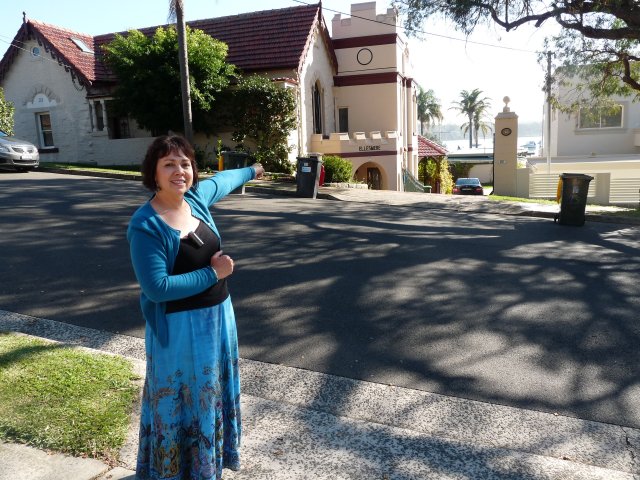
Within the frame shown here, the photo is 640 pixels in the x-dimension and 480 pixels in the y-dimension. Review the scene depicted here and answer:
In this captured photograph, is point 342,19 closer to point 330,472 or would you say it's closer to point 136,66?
point 136,66

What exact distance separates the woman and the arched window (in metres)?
21.6

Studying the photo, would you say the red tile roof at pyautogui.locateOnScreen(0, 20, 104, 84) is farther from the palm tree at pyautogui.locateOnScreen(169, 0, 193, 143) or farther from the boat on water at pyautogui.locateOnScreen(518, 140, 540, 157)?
the boat on water at pyautogui.locateOnScreen(518, 140, 540, 157)

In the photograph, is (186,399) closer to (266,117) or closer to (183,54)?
(183,54)

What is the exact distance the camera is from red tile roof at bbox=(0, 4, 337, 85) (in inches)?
835

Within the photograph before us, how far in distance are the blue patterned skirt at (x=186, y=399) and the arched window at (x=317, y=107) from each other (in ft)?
71.7

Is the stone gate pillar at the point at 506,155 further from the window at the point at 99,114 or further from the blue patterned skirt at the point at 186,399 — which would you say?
the blue patterned skirt at the point at 186,399

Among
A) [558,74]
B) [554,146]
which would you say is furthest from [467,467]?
[554,146]

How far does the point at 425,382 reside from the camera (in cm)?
450

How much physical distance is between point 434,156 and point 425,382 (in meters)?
32.5

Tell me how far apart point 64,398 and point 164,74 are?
17.4 m

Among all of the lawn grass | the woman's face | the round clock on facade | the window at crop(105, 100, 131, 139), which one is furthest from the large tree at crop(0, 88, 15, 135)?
the woman's face

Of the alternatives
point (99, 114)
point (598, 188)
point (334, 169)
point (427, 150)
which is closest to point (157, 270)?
point (334, 169)

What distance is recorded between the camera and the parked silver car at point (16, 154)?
57.7ft

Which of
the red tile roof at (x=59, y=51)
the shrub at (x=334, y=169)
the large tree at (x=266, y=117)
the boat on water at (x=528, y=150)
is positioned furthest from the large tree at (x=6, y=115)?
the boat on water at (x=528, y=150)
